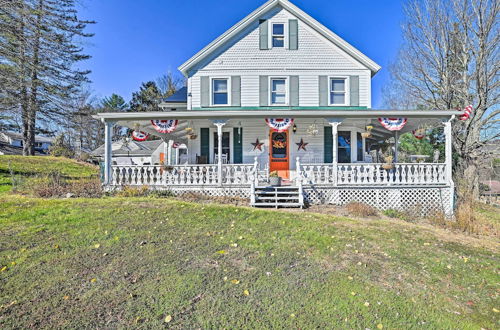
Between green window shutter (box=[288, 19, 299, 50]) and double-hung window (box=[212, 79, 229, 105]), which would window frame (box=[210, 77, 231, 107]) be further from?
green window shutter (box=[288, 19, 299, 50])

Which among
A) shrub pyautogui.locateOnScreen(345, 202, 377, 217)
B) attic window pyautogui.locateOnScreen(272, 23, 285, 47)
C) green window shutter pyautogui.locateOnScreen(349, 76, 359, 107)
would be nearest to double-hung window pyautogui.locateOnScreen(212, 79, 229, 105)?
attic window pyautogui.locateOnScreen(272, 23, 285, 47)

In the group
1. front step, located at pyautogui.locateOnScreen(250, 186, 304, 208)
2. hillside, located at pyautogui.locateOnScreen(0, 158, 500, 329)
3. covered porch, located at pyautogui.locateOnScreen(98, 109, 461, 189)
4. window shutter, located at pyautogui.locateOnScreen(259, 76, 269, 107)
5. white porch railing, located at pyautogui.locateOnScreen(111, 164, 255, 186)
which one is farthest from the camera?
window shutter, located at pyautogui.locateOnScreen(259, 76, 269, 107)

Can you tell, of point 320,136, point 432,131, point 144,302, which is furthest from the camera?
point 432,131

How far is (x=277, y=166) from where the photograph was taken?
41.8 feet

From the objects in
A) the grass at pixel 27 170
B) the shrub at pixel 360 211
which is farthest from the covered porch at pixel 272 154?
the grass at pixel 27 170

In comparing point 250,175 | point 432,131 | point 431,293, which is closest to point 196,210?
point 250,175

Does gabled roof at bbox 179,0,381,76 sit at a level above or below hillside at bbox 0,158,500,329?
above

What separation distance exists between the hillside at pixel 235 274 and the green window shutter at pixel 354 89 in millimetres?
7697

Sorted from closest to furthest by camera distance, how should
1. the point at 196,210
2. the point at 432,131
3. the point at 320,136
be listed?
the point at 196,210
the point at 320,136
the point at 432,131

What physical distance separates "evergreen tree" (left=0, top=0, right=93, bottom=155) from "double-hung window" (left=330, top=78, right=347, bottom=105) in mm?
13096

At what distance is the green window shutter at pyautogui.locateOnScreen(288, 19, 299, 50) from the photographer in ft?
43.4

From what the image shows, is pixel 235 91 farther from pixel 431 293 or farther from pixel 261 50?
pixel 431 293

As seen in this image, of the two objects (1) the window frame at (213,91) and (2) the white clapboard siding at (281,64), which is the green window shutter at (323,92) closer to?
(2) the white clapboard siding at (281,64)

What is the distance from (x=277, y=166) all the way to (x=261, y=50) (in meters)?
5.81
